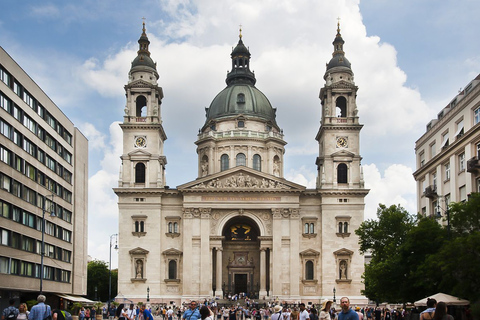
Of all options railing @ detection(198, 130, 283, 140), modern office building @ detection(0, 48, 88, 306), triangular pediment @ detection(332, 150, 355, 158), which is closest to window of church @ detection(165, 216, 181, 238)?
modern office building @ detection(0, 48, 88, 306)

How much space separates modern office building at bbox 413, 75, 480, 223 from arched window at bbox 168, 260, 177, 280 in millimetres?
33189

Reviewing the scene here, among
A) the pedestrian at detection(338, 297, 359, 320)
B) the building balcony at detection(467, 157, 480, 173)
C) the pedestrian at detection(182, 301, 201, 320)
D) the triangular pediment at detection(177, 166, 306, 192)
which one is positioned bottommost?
the pedestrian at detection(182, 301, 201, 320)

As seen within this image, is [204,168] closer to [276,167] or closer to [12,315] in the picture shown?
[276,167]

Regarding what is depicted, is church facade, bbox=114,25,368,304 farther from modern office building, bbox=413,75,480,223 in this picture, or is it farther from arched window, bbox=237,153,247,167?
modern office building, bbox=413,75,480,223

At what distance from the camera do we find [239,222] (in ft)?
285

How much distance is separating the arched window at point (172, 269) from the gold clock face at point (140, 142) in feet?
48.8

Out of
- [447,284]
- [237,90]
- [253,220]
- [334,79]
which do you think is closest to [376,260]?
[447,284]

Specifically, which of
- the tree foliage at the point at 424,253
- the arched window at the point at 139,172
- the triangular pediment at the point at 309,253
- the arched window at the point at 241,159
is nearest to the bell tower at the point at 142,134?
the arched window at the point at 139,172

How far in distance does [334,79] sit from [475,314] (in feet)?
193

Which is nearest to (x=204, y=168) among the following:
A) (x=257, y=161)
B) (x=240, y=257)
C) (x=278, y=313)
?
(x=257, y=161)

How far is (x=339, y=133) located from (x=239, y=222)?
667 inches

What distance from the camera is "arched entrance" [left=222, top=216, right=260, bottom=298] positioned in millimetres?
87062

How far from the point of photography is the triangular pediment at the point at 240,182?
82.0 m

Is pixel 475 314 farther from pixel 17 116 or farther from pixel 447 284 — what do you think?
pixel 17 116
